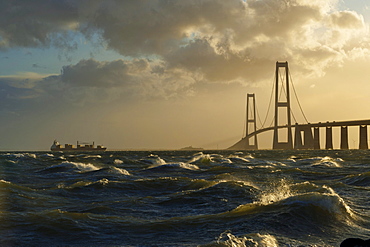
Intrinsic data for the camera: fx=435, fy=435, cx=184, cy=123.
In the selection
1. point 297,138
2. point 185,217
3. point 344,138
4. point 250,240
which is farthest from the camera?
point 344,138

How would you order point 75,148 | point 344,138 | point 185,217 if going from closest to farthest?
point 185,217 → point 344,138 → point 75,148

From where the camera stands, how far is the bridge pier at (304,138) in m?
108

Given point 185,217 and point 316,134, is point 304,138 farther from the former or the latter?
point 185,217

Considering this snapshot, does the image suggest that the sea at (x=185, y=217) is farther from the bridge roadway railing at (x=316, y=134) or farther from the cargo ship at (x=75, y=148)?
the cargo ship at (x=75, y=148)

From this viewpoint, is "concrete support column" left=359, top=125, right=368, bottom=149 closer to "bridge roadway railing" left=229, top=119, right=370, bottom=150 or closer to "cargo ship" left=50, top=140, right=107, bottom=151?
"bridge roadway railing" left=229, top=119, right=370, bottom=150

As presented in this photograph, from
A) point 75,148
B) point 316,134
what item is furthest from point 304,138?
point 75,148

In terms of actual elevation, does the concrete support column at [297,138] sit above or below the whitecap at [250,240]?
above

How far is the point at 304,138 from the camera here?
118 metres

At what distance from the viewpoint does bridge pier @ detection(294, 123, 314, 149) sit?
107750mm

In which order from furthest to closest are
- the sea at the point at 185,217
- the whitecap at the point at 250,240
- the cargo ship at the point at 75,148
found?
1. the cargo ship at the point at 75,148
2. the sea at the point at 185,217
3. the whitecap at the point at 250,240

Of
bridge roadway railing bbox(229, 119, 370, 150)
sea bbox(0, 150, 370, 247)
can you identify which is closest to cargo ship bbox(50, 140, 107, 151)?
bridge roadway railing bbox(229, 119, 370, 150)

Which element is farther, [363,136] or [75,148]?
[75,148]

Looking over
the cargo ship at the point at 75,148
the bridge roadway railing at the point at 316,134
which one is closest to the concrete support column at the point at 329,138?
the bridge roadway railing at the point at 316,134

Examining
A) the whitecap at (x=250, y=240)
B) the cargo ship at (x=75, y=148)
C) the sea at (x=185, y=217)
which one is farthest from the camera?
the cargo ship at (x=75, y=148)
